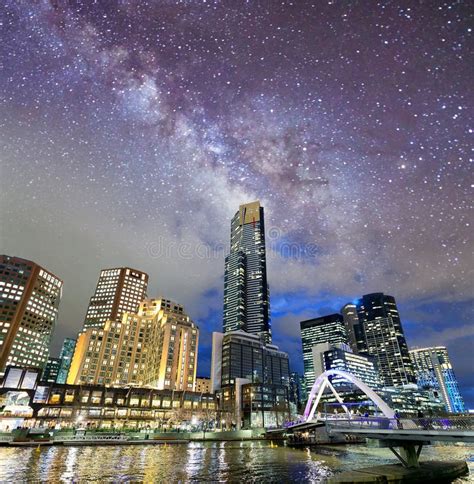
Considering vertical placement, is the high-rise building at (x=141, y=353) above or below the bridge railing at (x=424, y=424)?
above

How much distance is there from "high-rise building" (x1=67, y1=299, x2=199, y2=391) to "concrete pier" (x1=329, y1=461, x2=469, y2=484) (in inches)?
5033

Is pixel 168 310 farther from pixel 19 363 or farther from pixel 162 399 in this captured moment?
pixel 19 363

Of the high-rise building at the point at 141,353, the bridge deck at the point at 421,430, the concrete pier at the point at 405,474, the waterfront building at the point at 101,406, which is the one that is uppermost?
the high-rise building at the point at 141,353

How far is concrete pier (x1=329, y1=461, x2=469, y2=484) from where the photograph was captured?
2845cm

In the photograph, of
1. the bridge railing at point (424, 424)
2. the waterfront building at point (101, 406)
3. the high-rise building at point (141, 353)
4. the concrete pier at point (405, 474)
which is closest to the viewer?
the concrete pier at point (405, 474)

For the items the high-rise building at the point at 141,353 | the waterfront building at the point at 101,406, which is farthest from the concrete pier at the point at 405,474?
the high-rise building at the point at 141,353

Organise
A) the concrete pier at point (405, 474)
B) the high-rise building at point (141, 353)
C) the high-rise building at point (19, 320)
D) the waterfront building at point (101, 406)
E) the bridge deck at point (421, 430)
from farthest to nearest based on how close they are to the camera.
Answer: the high-rise building at point (19, 320) < the high-rise building at point (141, 353) < the waterfront building at point (101, 406) < the concrete pier at point (405, 474) < the bridge deck at point (421, 430)

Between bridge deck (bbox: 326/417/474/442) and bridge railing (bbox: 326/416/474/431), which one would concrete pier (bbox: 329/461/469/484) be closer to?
bridge deck (bbox: 326/417/474/442)

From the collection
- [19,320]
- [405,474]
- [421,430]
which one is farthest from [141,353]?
[421,430]

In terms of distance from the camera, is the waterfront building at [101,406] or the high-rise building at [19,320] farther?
the high-rise building at [19,320]

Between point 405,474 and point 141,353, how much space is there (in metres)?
164

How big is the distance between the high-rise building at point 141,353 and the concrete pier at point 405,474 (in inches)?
5033

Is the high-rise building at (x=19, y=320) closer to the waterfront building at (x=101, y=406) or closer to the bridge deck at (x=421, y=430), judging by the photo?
the waterfront building at (x=101, y=406)

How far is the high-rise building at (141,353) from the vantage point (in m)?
153
